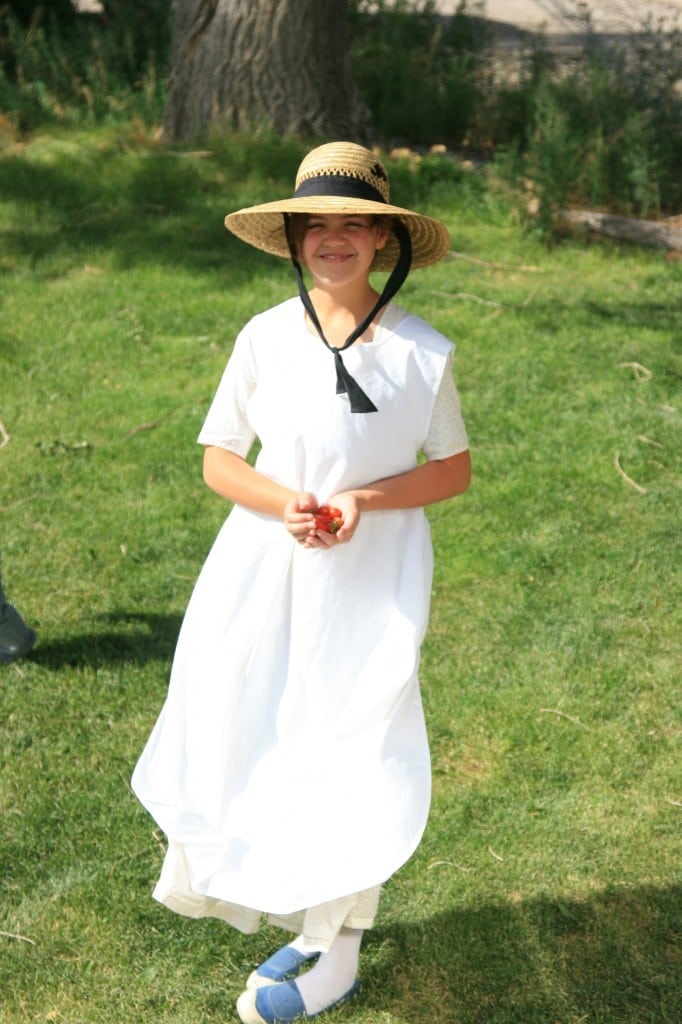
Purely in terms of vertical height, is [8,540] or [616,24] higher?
[616,24]

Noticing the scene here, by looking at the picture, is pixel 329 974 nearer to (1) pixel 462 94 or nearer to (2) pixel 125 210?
(2) pixel 125 210

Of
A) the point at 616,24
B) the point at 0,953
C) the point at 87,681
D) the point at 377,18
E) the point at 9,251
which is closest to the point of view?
the point at 0,953

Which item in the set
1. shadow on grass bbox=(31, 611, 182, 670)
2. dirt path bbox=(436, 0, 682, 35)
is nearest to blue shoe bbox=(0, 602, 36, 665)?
shadow on grass bbox=(31, 611, 182, 670)

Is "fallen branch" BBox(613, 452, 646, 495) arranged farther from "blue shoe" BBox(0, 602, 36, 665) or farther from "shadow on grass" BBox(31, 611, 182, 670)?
"blue shoe" BBox(0, 602, 36, 665)

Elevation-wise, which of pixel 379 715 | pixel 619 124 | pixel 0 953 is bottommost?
pixel 0 953

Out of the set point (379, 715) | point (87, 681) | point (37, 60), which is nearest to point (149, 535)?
point (87, 681)

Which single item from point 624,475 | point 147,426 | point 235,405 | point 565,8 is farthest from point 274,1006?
point 565,8

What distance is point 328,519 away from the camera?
3.08 m

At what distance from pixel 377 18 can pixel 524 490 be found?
6.55 metres

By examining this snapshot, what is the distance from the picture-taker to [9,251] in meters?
8.13

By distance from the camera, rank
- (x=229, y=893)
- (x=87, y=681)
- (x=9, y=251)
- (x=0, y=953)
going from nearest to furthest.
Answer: (x=229, y=893) → (x=0, y=953) → (x=87, y=681) → (x=9, y=251)

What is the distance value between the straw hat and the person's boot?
1943mm

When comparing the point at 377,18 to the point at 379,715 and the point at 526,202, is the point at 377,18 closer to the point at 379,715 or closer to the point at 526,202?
the point at 526,202

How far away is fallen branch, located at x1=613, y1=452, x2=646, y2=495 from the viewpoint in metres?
5.95
